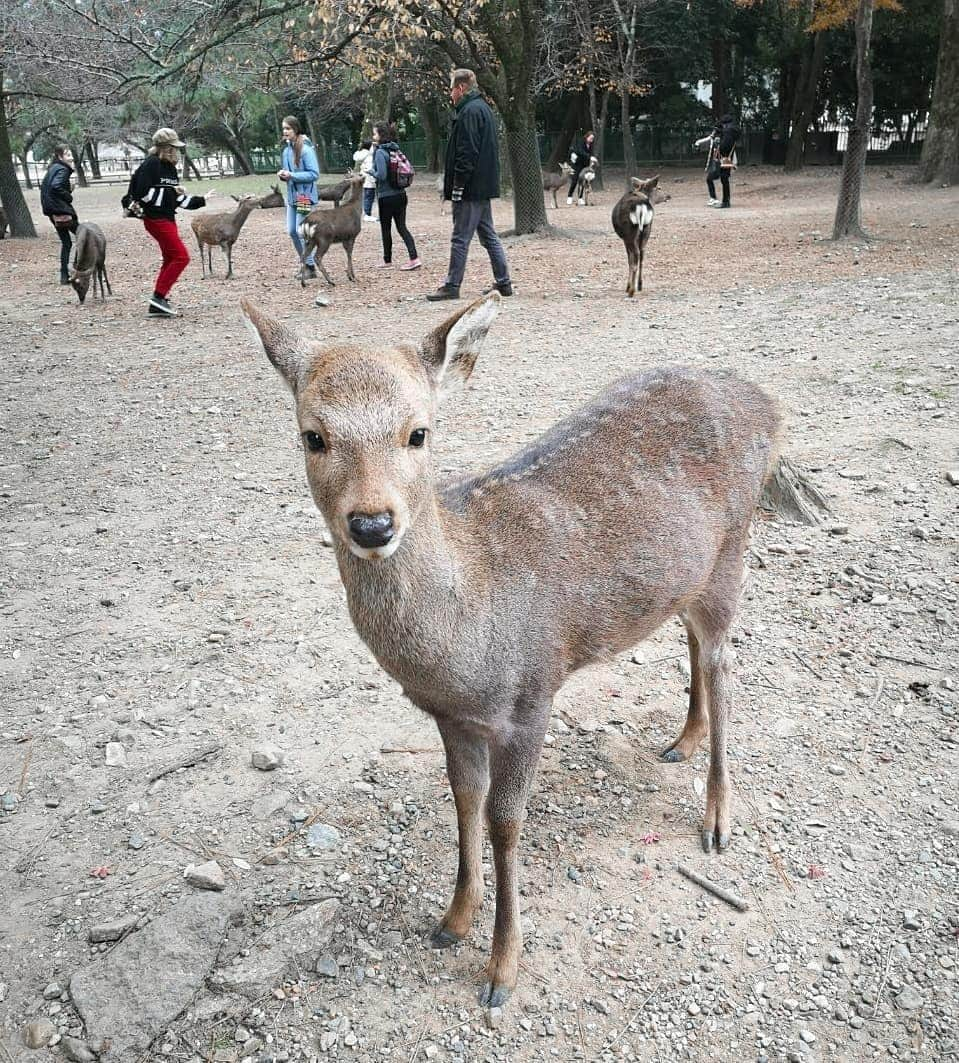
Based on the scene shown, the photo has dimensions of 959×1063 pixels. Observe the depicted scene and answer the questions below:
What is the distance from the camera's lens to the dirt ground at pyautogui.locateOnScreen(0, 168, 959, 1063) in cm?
246

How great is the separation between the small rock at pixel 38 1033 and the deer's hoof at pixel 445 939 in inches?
40.3

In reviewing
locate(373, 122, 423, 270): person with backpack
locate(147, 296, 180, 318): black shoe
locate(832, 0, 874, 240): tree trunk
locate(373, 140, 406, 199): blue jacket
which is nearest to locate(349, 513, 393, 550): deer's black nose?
locate(147, 296, 180, 318): black shoe

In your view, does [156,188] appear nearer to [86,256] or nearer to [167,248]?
[167,248]

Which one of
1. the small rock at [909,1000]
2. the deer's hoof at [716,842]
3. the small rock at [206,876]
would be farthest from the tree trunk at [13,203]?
the small rock at [909,1000]

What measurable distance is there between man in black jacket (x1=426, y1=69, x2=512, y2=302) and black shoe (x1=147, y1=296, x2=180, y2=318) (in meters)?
3.39

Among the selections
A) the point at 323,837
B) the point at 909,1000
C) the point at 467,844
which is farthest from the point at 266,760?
the point at 909,1000

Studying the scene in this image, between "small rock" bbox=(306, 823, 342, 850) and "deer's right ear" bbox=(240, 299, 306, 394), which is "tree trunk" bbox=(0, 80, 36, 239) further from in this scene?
"small rock" bbox=(306, 823, 342, 850)

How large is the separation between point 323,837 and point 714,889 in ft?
4.08

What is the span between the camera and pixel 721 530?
2980 millimetres

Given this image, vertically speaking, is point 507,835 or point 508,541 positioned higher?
point 508,541

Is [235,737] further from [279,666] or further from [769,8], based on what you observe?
[769,8]

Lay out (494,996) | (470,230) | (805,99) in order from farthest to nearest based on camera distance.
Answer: (805,99)
(470,230)
(494,996)

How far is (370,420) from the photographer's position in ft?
7.36

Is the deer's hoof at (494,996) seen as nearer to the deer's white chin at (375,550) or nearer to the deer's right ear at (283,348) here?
the deer's white chin at (375,550)
